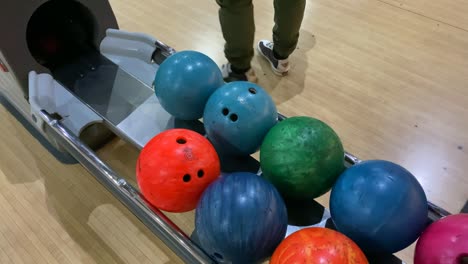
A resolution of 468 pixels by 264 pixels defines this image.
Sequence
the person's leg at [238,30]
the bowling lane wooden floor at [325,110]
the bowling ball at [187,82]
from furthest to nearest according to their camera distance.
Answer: the person's leg at [238,30] < the bowling lane wooden floor at [325,110] < the bowling ball at [187,82]

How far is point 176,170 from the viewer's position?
0.89 m

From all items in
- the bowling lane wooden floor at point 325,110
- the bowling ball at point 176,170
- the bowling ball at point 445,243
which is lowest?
the bowling lane wooden floor at point 325,110

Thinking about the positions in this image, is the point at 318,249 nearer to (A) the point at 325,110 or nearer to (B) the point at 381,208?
(B) the point at 381,208

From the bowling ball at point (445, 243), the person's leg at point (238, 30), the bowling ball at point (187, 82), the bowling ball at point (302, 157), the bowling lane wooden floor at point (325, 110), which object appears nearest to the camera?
the bowling ball at point (445, 243)

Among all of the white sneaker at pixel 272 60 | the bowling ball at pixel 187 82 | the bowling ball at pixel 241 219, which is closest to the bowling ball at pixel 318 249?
the bowling ball at pixel 241 219

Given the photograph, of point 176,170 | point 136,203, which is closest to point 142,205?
point 136,203

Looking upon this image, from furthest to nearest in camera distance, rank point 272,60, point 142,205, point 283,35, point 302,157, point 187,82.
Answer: point 272,60 < point 283,35 < point 187,82 < point 142,205 < point 302,157

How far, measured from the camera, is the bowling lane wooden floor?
1.26m

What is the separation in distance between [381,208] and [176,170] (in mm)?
452

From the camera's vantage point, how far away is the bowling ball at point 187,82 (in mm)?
1103

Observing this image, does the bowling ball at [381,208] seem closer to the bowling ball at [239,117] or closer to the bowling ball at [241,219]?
the bowling ball at [241,219]

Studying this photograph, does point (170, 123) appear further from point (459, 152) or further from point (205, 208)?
point (459, 152)

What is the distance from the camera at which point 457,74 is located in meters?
1.70

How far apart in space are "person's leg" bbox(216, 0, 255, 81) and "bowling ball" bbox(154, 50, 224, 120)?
374 mm
